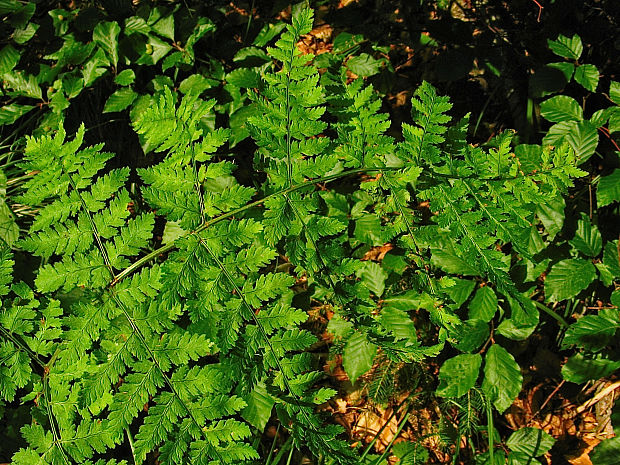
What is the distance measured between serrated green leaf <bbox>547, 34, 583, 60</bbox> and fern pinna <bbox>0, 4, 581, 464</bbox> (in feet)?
2.54

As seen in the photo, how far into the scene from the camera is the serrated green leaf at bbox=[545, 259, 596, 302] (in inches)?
77.5

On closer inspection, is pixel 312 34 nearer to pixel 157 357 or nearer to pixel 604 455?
pixel 157 357

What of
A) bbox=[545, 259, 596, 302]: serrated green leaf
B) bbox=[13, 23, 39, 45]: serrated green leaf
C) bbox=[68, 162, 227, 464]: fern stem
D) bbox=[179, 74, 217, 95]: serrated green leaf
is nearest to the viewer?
bbox=[68, 162, 227, 464]: fern stem

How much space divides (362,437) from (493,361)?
81 centimetres

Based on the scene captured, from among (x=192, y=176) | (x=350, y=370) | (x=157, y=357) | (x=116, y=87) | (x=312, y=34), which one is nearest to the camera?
(x=157, y=357)

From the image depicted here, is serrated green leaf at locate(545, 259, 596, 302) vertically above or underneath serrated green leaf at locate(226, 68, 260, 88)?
underneath

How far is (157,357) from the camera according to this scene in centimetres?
142

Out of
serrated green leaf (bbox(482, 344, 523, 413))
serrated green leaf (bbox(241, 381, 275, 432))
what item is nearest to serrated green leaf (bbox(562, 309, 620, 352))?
serrated green leaf (bbox(482, 344, 523, 413))

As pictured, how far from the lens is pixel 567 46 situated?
2.12m

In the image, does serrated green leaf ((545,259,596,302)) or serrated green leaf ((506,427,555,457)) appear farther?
serrated green leaf ((506,427,555,457))

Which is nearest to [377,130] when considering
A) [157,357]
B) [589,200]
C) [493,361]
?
[157,357]

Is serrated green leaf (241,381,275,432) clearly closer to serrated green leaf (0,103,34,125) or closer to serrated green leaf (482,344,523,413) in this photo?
serrated green leaf (482,344,523,413)

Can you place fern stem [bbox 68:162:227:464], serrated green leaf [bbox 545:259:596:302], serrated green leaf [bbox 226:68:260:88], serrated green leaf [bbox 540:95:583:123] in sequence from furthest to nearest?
serrated green leaf [bbox 540:95:583:123] → serrated green leaf [bbox 545:259:596:302] → serrated green leaf [bbox 226:68:260:88] → fern stem [bbox 68:162:227:464]

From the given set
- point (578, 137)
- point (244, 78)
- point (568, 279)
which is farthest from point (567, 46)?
point (244, 78)
